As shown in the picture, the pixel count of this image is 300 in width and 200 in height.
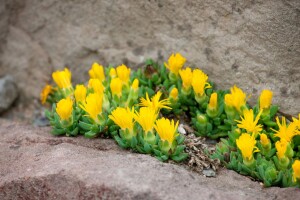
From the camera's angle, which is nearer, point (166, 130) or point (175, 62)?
point (166, 130)

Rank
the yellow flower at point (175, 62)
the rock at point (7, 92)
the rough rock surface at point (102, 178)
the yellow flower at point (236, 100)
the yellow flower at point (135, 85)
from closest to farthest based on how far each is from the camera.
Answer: the rough rock surface at point (102, 178)
the yellow flower at point (236, 100)
the yellow flower at point (135, 85)
the yellow flower at point (175, 62)
the rock at point (7, 92)

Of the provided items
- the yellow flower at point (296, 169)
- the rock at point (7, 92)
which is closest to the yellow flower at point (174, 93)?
the yellow flower at point (296, 169)

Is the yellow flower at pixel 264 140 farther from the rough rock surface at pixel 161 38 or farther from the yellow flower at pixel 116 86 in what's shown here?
the yellow flower at pixel 116 86

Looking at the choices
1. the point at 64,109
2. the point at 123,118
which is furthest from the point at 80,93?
the point at 123,118

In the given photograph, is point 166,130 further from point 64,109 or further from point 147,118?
point 64,109

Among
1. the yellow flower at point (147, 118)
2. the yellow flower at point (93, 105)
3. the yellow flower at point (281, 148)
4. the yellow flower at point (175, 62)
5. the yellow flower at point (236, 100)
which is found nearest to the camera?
the yellow flower at point (281, 148)

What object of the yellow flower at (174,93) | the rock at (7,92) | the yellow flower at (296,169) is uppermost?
the yellow flower at (174,93)
